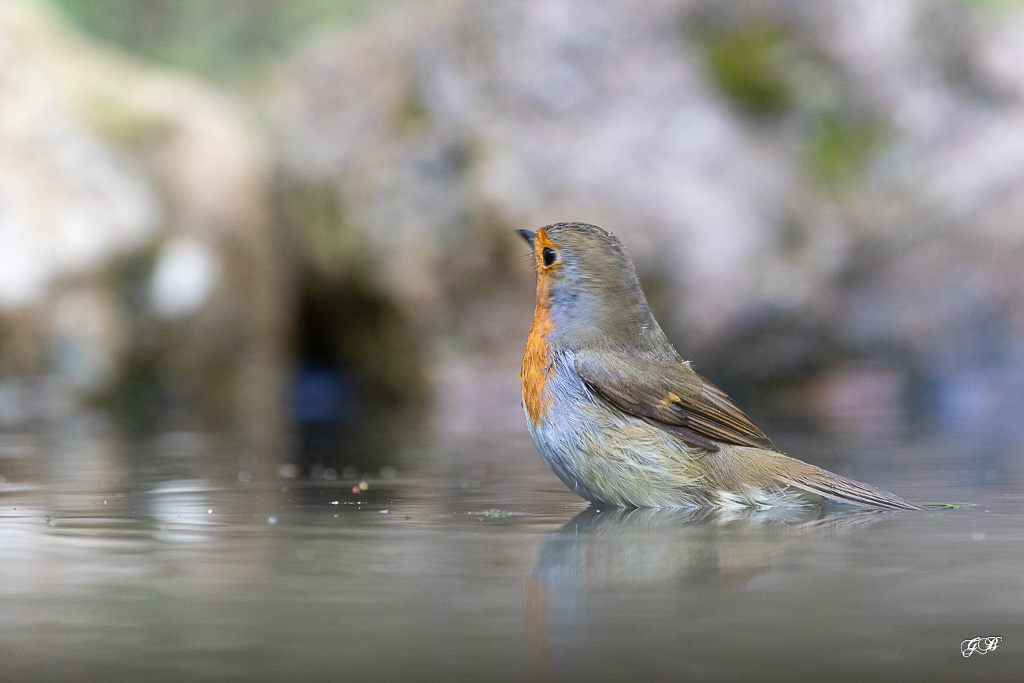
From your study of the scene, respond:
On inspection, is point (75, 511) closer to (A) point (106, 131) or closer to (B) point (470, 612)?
(B) point (470, 612)

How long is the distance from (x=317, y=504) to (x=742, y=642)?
2093 millimetres

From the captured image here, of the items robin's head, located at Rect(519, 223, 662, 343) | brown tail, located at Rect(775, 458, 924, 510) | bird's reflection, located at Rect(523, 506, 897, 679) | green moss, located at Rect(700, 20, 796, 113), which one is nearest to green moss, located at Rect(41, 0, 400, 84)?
green moss, located at Rect(700, 20, 796, 113)

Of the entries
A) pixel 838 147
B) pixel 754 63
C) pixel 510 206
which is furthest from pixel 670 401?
pixel 754 63

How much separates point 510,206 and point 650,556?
21.7 ft

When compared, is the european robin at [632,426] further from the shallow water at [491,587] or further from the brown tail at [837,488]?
the shallow water at [491,587]

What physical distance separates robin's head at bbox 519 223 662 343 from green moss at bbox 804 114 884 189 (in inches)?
236

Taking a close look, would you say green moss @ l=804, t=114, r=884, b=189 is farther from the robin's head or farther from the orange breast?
the orange breast

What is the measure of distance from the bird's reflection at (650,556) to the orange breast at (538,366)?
328 mm

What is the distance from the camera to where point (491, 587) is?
226 cm

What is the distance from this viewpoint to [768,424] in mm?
6758

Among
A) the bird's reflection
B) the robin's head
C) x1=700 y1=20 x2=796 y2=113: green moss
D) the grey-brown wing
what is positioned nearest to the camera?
the bird's reflection

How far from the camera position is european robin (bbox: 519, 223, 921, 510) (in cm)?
352

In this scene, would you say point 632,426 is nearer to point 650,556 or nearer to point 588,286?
point 588,286

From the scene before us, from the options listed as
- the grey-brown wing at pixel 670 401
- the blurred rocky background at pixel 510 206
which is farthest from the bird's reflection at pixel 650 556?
the blurred rocky background at pixel 510 206
